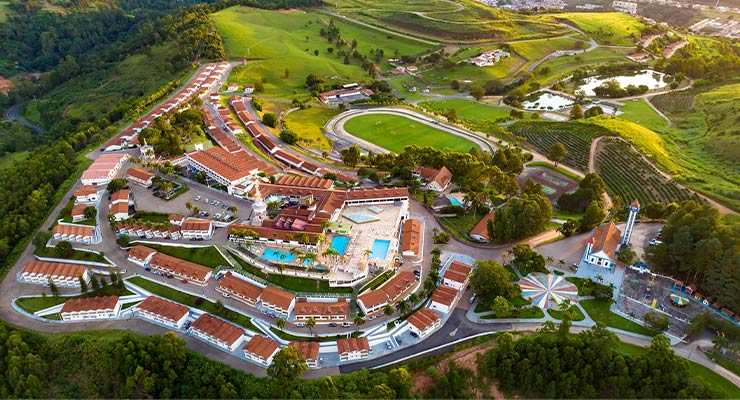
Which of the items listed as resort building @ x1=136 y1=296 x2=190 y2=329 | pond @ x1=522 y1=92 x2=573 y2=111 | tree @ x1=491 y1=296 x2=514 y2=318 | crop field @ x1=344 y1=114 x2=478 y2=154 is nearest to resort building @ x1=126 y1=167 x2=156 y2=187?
resort building @ x1=136 y1=296 x2=190 y2=329

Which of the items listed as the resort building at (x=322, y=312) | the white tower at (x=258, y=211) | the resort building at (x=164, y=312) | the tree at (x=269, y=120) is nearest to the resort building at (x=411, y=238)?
the resort building at (x=322, y=312)

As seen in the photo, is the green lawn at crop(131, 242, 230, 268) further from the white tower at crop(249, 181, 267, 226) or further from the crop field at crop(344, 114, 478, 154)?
the crop field at crop(344, 114, 478, 154)

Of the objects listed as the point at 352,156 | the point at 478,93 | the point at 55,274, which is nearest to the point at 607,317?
the point at 352,156

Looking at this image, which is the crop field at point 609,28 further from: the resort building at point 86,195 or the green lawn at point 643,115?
the resort building at point 86,195

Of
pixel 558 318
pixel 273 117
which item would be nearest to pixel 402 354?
pixel 558 318

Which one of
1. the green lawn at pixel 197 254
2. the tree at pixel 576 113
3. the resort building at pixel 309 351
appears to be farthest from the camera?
the tree at pixel 576 113

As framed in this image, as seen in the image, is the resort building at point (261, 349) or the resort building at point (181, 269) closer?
A: the resort building at point (261, 349)
